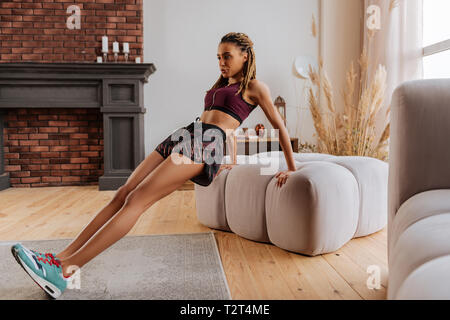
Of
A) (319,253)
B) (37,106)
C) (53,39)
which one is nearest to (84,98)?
(37,106)

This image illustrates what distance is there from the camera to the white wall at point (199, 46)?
414 cm

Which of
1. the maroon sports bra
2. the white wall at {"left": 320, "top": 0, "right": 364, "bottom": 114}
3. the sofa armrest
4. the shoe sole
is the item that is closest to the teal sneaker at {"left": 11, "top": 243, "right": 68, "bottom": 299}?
the shoe sole

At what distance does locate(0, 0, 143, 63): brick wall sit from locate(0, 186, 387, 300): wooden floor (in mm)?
1709

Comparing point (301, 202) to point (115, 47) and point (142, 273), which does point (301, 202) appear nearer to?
point (142, 273)

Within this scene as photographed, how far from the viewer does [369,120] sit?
129 inches

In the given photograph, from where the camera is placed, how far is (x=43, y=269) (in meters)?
1.17

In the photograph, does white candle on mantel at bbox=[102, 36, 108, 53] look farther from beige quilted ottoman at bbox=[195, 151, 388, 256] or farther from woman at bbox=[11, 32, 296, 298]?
woman at bbox=[11, 32, 296, 298]

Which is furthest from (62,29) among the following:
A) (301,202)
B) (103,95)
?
(301,202)

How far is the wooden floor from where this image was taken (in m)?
1.28

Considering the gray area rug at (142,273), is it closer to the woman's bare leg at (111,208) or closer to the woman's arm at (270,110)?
the woman's bare leg at (111,208)

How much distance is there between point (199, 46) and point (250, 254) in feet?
10.2

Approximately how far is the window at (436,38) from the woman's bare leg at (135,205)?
283cm
